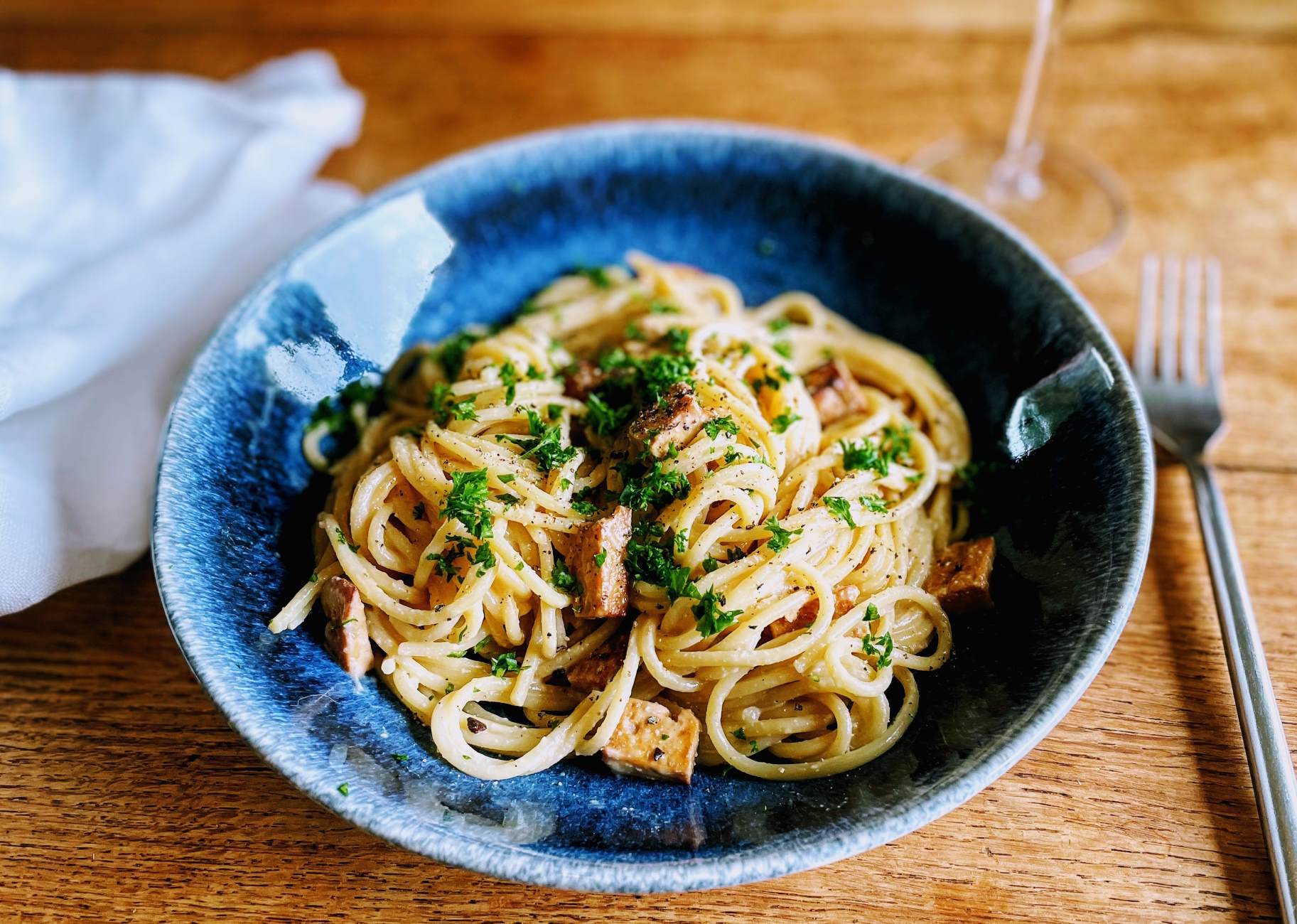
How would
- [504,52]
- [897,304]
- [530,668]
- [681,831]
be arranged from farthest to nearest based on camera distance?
1. [504,52]
2. [897,304]
3. [530,668]
4. [681,831]

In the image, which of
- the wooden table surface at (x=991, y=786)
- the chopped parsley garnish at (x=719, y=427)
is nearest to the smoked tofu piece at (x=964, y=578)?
the wooden table surface at (x=991, y=786)

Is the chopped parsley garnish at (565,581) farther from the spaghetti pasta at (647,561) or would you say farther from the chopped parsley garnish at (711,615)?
the chopped parsley garnish at (711,615)

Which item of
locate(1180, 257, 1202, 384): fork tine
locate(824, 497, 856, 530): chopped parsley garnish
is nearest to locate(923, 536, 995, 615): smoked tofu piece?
locate(824, 497, 856, 530): chopped parsley garnish

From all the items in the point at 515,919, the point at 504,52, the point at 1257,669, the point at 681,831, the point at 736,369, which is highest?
the point at 504,52

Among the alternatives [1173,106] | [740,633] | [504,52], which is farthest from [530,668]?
[1173,106]

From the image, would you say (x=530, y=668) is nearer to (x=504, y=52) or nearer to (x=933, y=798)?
(x=933, y=798)

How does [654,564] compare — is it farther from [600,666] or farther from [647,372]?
[647,372]
